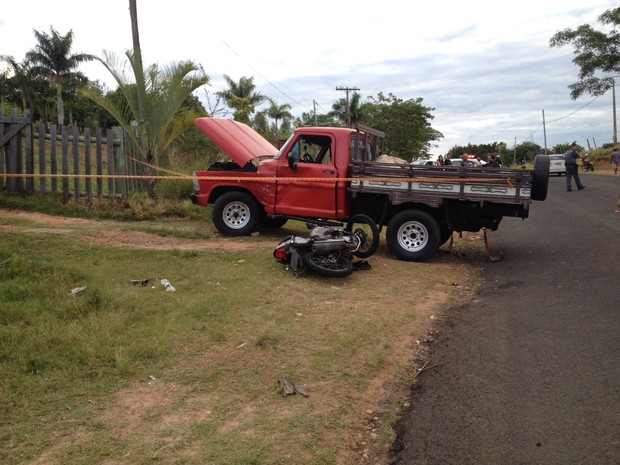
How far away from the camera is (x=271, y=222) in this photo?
468 inches

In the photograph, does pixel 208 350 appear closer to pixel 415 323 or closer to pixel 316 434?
pixel 316 434

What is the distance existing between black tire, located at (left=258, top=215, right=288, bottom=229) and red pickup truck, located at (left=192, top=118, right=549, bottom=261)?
97 millimetres

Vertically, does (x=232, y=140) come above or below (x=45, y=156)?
above

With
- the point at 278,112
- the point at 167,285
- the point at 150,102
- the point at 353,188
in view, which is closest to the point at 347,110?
the point at 278,112

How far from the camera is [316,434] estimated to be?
3.75 m

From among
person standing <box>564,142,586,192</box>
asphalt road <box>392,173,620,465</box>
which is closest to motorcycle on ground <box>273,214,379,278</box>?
asphalt road <box>392,173,620,465</box>

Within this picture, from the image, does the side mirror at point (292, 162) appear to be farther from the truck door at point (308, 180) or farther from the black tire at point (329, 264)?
the black tire at point (329, 264)

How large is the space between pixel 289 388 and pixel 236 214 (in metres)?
7.00

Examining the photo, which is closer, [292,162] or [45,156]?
[292,162]

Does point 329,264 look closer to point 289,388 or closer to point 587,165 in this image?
point 289,388

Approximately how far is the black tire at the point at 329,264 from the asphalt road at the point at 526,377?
1566 millimetres

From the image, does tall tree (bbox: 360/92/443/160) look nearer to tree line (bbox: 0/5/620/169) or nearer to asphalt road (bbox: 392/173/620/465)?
tree line (bbox: 0/5/620/169)

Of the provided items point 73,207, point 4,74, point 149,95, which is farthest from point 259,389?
point 4,74

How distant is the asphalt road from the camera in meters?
3.64
